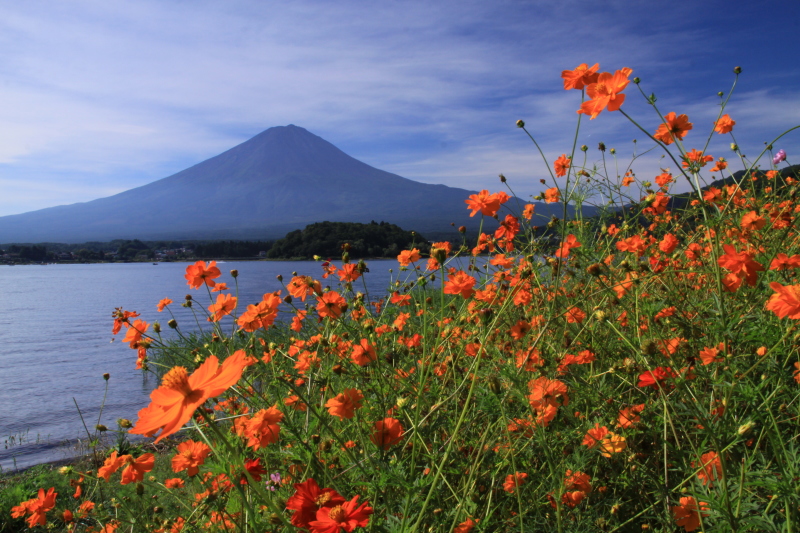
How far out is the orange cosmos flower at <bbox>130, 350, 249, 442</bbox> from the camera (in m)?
0.52

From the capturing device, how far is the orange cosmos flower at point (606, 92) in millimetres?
976

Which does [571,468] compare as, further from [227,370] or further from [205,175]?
Result: [205,175]

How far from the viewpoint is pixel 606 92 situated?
1.01m

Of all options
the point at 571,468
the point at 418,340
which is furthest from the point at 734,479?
the point at 418,340

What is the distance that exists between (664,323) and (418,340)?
85 cm

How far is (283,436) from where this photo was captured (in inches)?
49.9

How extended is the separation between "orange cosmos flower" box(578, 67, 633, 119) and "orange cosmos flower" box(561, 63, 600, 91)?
0.01m

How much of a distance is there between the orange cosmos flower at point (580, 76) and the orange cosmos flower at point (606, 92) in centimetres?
1

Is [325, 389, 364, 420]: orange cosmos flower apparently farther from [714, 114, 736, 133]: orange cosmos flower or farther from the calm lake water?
[714, 114, 736, 133]: orange cosmos flower

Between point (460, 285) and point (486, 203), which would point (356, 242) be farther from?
point (460, 285)

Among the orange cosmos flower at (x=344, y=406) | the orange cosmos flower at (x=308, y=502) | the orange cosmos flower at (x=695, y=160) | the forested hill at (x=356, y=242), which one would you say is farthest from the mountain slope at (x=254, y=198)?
the orange cosmos flower at (x=308, y=502)

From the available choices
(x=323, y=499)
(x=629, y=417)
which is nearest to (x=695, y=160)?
(x=629, y=417)

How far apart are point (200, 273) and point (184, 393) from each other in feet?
4.08

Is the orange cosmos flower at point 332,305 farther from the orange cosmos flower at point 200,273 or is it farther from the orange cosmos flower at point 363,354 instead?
the orange cosmos flower at point 200,273
